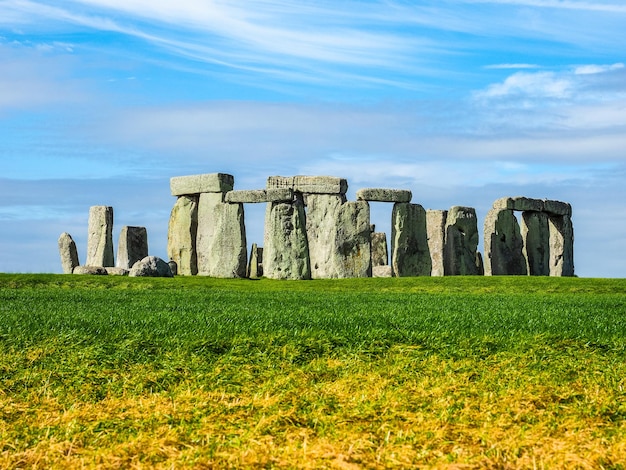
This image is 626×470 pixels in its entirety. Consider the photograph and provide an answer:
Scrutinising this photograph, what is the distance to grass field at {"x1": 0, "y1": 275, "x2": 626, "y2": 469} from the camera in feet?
22.0

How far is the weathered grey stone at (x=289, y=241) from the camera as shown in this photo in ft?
95.2

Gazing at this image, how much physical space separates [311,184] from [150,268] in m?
6.75

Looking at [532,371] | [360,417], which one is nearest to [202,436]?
[360,417]

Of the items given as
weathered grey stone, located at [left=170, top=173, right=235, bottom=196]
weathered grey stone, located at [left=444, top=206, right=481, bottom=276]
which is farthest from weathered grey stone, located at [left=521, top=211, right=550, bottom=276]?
weathered grey stone, located at [left=170, top=173, right=235, bottom=196]

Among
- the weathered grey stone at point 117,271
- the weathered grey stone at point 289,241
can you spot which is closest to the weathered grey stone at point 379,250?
the weathered grey stone at point 289,241

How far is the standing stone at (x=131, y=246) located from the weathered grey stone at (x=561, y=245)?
15428mm

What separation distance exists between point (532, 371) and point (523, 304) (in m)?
8.64

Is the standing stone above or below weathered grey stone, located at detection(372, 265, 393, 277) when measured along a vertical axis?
above

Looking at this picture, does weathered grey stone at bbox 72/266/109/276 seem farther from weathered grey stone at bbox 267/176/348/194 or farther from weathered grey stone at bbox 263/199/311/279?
weathered grey stone at bbox 267/176/348/194

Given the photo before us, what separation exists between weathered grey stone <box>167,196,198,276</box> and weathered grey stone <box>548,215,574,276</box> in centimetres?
1358

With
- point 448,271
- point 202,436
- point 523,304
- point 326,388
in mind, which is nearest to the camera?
point 202,436

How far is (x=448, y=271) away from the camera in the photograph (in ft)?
110

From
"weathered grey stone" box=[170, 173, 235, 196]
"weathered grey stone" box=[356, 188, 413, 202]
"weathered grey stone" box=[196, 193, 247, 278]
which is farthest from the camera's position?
"weathered grey stone" box=[170, 173, 235, 196]

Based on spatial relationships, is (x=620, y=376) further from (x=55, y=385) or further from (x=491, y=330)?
(x=55, y=385)
